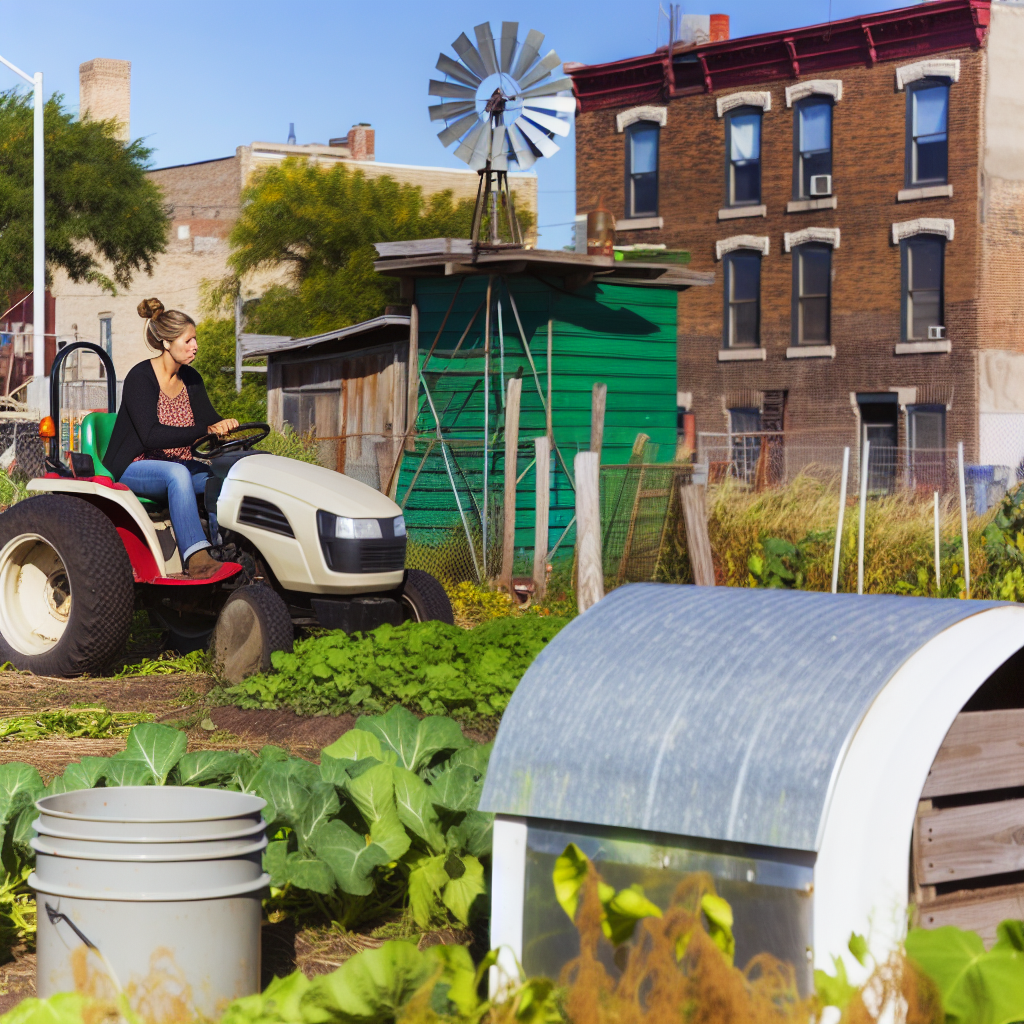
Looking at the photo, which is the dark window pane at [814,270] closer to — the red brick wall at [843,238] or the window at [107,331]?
the red brick wall at [843,238]

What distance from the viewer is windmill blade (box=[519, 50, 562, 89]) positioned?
12.9m

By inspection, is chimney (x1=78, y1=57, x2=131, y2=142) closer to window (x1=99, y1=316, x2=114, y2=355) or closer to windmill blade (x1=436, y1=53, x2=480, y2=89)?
window (x1=99, y1=316, x2=114, y2=355)

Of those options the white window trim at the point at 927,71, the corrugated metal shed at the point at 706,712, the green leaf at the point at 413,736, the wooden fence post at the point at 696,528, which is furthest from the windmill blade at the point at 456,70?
the white window trim at the point at 927,71

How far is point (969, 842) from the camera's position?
2949 millimetres

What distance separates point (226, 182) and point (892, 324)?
94.6ft

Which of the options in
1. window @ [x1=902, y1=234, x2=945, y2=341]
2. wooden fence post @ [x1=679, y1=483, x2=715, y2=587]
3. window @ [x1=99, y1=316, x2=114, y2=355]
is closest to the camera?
wooden fence post @ [x1=679, y1=483, x2=715, y2=587]

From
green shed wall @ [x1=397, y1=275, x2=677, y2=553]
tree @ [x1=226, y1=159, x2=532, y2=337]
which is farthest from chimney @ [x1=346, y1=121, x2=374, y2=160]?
green shed wall @ [x1=397, y1=275, x2=677, y2=553]

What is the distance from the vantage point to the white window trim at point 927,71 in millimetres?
24938

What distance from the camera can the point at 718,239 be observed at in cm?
2784

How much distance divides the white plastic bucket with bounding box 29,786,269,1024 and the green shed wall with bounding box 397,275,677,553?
10.8 m

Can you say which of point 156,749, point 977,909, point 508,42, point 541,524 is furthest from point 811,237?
point 977,909

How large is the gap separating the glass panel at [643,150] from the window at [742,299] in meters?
2.73

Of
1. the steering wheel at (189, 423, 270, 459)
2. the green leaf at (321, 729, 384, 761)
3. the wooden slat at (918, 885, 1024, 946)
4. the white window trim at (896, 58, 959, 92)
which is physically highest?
the white window trim at (896, 58, 959, 92)

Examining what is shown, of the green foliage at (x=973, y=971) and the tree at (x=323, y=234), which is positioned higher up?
the tree at (x=323, y=234)
